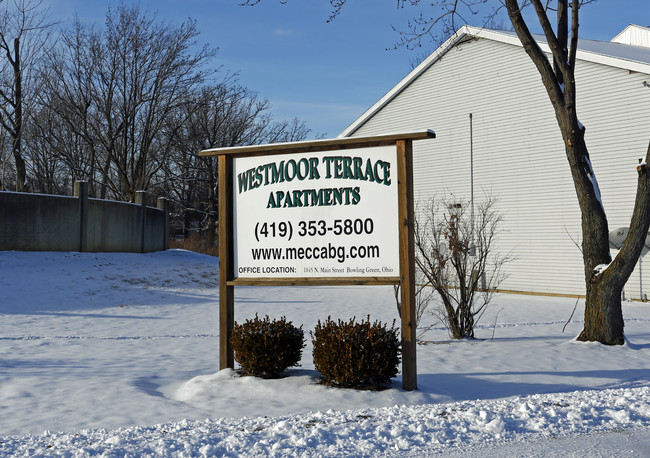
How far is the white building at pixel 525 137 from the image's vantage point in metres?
21.0

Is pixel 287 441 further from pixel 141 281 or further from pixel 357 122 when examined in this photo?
pixel 357 122

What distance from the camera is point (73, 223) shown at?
23.6 meters

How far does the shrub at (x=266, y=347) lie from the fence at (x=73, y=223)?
1589 cm

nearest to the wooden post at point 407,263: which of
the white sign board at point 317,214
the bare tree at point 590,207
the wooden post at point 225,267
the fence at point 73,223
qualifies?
the white sign board at point 317,214

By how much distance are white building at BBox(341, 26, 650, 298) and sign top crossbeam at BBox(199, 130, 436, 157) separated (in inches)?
487

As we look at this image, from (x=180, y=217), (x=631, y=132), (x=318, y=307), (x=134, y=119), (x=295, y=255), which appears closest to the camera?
(x=295, y=255)

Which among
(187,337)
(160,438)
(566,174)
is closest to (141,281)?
(187,337)

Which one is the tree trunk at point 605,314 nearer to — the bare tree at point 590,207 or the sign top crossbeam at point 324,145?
the bare tree at point 590,207

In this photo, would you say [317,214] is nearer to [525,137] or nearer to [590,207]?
[590,207]

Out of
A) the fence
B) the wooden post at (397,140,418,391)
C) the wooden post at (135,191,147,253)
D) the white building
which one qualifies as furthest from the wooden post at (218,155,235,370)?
the wooden post at (135,191,147,253)

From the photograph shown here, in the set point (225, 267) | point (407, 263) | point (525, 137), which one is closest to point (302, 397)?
point (407, 263)

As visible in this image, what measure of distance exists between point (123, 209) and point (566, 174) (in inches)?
648

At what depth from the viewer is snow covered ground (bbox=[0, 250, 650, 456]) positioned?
5.39m

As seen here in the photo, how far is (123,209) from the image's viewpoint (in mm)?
26703
